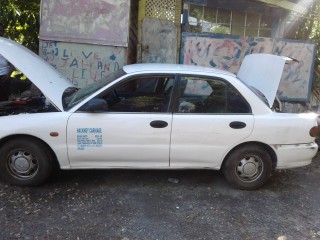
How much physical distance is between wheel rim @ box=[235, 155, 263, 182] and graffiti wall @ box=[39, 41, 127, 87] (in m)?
4.01

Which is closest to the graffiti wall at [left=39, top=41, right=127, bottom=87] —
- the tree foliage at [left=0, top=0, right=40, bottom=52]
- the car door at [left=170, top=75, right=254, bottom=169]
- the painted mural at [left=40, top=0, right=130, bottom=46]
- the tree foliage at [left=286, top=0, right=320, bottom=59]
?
the painted mural at [left=40, top=0, right=130, bottom=46]

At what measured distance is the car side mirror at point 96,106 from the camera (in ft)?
13.8

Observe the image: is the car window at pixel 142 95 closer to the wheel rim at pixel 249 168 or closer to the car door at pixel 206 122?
the car door at pixel 206 122

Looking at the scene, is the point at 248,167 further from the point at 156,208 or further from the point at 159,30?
the point at 159,30

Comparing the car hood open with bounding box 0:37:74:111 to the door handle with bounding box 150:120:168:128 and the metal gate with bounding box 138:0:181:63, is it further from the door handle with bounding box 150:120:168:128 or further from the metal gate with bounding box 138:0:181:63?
the metal gate with bounding box 138:0:181:63

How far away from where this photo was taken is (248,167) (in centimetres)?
457

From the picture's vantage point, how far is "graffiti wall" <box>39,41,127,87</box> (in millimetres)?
7719

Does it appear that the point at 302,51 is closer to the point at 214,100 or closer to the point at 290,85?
the point at 290,85

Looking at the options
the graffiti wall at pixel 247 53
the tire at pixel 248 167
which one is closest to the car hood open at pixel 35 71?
the tire at pixel 248 167

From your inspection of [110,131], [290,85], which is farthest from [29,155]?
[290,85]

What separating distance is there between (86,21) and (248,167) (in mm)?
4696

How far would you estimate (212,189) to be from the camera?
15.3 ft

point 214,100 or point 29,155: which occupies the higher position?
point 214,100

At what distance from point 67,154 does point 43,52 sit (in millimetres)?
4062
